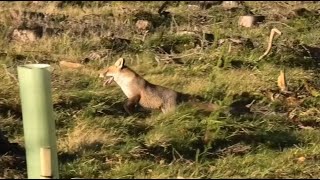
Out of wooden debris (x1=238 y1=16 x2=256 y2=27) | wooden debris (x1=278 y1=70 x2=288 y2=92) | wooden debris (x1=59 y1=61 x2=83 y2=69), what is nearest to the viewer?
wooden debris (x1=278 y1=70 x2=288 y2=92)

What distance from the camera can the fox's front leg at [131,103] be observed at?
603 centimetres

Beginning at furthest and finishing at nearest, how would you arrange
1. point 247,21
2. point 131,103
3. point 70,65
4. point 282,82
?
point 247,21
point 70,65
point 282,82
point 131,103

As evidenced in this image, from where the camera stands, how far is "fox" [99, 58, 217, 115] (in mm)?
5968

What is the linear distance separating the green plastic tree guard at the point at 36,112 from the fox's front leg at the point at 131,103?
225 centimetres

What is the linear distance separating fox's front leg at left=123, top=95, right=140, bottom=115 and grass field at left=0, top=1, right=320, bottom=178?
52 mm

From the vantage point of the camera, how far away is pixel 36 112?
3.63 metres

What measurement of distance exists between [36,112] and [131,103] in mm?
2509

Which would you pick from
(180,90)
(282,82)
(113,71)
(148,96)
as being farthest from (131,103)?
(282,82)

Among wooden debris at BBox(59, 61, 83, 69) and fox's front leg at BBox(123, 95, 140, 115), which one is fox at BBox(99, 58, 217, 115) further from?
wooden debris at BBox(59, 61, 83, 69)

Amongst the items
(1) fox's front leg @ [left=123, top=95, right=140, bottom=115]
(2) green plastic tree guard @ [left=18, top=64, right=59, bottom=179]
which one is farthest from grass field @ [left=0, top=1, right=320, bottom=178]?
(2) green plastic tree guard @ [left=18, top=64, right=59, bottom=179]

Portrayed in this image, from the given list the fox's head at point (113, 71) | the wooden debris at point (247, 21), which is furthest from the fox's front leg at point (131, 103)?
the wooden debris at point (247, 21)

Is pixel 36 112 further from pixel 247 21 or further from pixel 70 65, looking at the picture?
pixel 247 21

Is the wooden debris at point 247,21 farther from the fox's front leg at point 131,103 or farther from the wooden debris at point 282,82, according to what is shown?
the fox's front leg at point 131,103

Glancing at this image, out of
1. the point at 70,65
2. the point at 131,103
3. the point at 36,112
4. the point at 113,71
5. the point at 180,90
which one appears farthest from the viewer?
the point at 70,65
